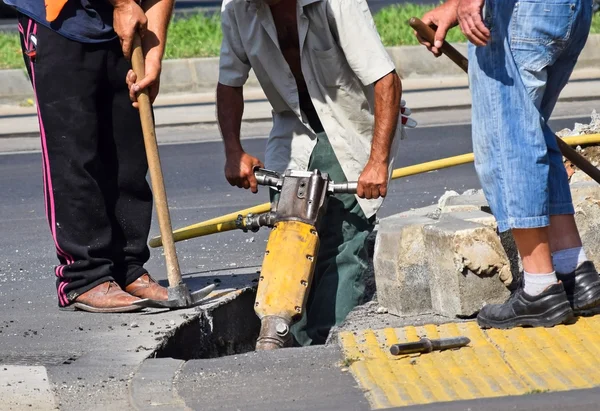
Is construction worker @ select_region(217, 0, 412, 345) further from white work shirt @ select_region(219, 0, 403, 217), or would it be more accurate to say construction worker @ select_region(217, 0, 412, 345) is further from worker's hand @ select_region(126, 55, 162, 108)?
worker's hand @ select_region(126, 55, 162, 108)

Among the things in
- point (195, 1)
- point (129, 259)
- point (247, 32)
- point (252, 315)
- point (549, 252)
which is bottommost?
point (195, 1)

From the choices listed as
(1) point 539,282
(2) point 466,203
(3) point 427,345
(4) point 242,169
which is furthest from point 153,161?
(1) point 539,282

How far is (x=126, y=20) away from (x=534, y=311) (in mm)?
1986

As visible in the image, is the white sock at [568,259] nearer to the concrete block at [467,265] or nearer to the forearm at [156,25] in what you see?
the concrete block at [467,265]

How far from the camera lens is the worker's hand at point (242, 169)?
496 centimetres

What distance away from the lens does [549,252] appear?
4.14 meters

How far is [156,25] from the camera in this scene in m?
5.00

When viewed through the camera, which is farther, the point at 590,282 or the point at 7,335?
the point at 7,335

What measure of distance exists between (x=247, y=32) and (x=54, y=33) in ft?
2.56

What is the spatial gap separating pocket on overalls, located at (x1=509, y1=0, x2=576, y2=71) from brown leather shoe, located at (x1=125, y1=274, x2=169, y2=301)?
1835 mm

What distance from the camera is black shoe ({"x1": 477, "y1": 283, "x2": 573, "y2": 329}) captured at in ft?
13.5

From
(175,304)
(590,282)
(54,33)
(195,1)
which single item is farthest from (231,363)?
(195,1)

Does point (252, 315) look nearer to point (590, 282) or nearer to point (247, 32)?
point (247, 32)

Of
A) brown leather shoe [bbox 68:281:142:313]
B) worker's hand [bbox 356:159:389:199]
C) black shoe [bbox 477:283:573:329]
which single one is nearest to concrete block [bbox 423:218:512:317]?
worker's hand [bbox 356:159:389:199]
